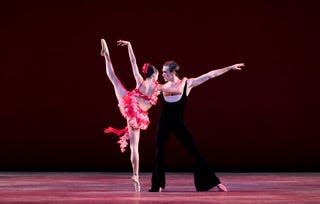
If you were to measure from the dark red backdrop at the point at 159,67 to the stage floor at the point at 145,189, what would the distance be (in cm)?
48

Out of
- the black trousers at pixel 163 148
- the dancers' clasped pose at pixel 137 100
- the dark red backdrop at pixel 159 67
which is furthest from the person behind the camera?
the dark red backdrop at pixel 159 67

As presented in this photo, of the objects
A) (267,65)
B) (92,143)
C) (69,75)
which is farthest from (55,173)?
(267,65)

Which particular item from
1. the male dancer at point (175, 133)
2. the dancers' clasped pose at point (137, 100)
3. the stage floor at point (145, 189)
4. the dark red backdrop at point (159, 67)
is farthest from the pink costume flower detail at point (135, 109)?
the dark red backdrop at point (159, 67)

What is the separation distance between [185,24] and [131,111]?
11.6 ft

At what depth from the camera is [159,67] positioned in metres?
11.1

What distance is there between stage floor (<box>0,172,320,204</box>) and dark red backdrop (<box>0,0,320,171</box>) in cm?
48

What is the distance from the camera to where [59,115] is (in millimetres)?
11312

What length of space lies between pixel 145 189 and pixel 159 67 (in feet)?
10.9

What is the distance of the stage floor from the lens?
6637 millimetres

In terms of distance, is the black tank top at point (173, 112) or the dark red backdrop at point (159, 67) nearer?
the black tank top at point (173, 112)

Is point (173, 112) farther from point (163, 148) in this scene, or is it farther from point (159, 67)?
point (159, 67)

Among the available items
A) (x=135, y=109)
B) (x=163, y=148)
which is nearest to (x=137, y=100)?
(x=135, y=109)

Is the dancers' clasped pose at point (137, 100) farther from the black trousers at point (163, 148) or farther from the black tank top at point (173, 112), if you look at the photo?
the black trousers at point (163, 148)

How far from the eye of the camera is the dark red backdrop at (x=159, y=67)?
11.0 m
